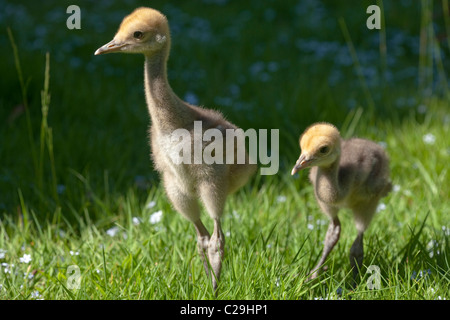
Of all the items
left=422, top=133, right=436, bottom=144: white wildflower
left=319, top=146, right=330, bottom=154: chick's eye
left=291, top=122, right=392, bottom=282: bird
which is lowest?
left=422, top=133, right=436, bottom=144: white wildflower

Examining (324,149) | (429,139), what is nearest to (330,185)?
(324,149)

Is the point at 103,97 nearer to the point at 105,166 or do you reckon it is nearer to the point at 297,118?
the point at 105,166

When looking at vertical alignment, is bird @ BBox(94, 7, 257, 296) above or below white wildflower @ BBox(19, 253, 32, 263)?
above

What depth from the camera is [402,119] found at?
586cm

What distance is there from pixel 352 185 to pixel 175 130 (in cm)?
98

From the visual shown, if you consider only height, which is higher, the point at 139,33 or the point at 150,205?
the point at 139,33

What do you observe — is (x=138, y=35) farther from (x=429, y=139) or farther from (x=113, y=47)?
(x=429, y=139)

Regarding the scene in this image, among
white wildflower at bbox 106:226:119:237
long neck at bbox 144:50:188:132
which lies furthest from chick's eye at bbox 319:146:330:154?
white wildflower at bbox 106:226:119:237

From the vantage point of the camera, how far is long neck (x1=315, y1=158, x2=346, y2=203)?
125 inches

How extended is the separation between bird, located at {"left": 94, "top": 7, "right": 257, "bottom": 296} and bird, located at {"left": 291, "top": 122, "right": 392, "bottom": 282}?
37 cm

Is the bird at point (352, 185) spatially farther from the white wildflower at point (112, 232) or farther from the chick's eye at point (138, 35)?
the white wildflower at point (112, 232)

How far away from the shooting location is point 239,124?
566 centimetres

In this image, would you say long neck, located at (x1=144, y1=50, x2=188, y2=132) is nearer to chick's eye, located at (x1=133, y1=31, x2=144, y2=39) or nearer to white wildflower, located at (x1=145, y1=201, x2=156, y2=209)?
chick's eye, located at (x1=133, y1=31, x2=144, y2=39)
